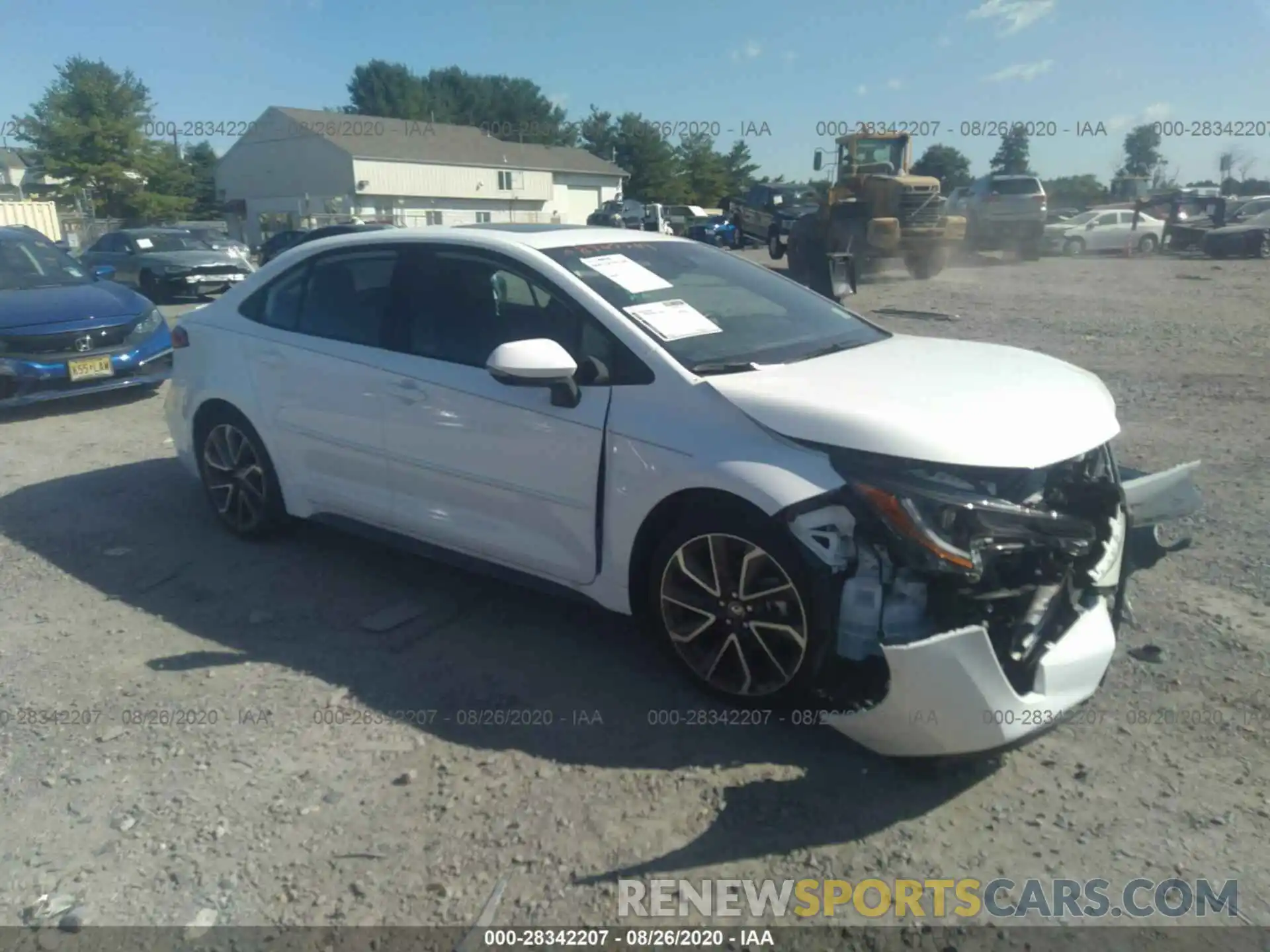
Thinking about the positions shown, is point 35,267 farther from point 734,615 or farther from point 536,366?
point 734,615

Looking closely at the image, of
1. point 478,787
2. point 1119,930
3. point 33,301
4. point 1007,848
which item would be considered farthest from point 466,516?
point 33,301

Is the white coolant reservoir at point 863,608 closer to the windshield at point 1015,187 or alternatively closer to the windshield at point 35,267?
the windshield at point 35,267

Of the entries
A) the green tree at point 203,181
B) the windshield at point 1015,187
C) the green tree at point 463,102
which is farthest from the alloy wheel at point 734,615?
the green tree at point 463,102

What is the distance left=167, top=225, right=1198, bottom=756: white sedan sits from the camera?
2994mm

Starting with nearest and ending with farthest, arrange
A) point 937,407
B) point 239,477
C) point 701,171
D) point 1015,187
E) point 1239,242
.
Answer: point 937,407 < point 239,477 < point 1239,242 < point 1015,187 < point 701,171

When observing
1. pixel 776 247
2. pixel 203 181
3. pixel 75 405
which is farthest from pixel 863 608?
pixel 203 181

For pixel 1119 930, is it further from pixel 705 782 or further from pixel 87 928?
pixel 87 928

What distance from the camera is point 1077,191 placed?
217 ft

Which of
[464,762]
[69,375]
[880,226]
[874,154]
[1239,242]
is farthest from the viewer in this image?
[1239,242]

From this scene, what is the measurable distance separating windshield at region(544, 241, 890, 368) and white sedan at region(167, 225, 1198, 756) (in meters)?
0.02

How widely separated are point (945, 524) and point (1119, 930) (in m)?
1.15

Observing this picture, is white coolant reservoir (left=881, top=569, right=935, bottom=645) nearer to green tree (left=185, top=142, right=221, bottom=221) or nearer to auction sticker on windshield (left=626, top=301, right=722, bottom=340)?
auction sticker on windshield (left=626, top=301, right=722, bottom=340)

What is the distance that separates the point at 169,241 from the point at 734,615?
18.6 meters

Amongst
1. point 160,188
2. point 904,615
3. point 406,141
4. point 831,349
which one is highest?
point 406,141
